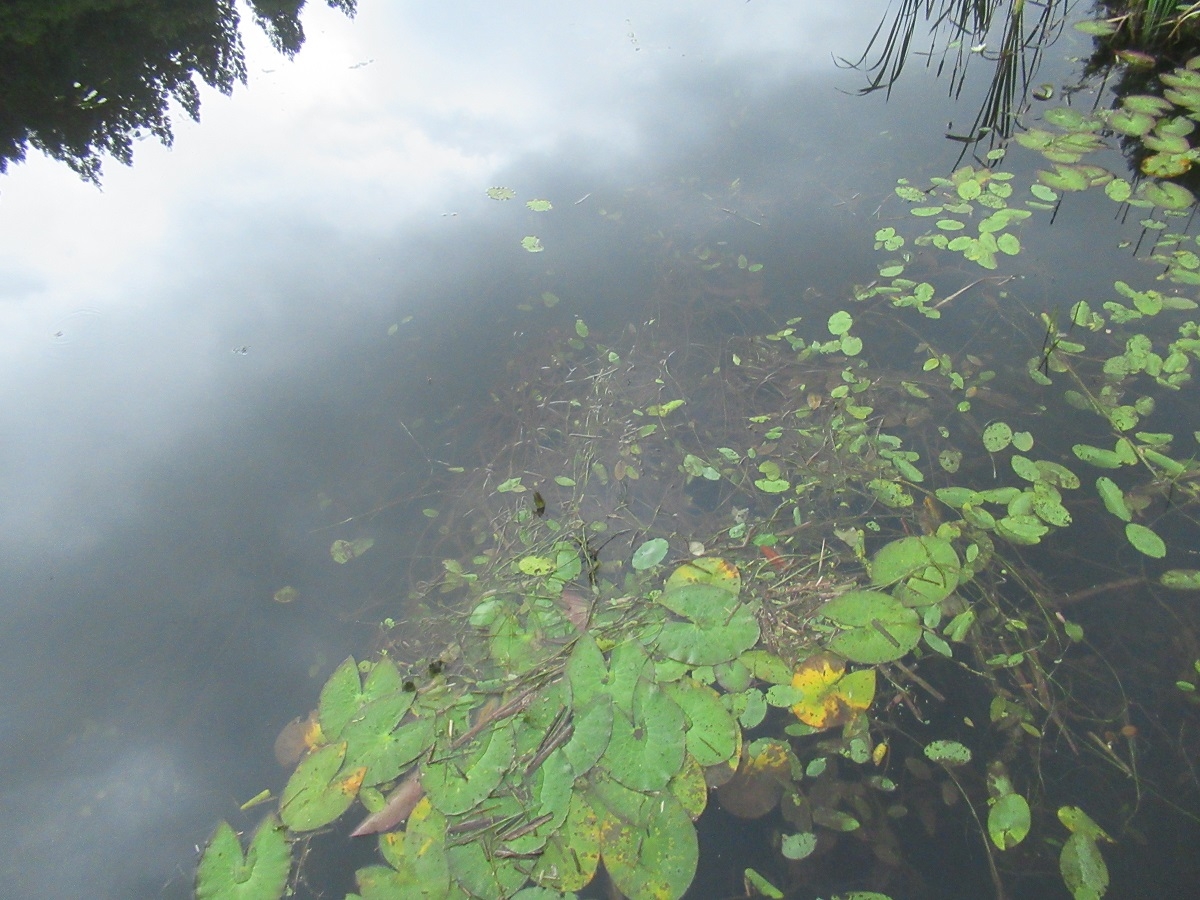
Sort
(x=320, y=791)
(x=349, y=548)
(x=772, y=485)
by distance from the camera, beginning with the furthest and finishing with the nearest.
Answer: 1. (x=349, y=548)
2. (x=772, y=485)
3. (x=320, y=791)

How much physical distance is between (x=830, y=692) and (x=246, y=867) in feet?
4.18

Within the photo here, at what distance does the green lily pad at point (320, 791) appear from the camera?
53.4 inches

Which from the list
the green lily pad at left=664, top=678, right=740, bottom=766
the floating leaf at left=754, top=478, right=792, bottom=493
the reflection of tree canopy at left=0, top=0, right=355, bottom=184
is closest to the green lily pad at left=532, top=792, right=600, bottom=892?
the green lily pad at left=664, top=678, right=740, bottom=766

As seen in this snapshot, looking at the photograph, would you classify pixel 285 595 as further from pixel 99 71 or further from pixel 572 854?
pixel 99 71

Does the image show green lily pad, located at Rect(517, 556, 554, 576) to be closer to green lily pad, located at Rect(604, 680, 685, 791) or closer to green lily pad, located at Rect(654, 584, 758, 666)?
green lily pad, located at Rect(654, 584, 758, 666)

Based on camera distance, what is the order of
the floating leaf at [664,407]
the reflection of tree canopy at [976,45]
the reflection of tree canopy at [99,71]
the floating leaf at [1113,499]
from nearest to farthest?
the floating leaf at [1113,499]
the floating leaf at [664,407]
the reflection of tree canopy at [976,45]
the reflection of tree canopy at [99,71]

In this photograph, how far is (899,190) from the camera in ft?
8.27

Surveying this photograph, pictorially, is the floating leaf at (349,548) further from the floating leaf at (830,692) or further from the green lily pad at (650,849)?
the floating leaf at (830,692)

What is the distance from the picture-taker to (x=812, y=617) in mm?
1510

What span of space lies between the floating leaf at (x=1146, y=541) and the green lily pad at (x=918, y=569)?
391 mm

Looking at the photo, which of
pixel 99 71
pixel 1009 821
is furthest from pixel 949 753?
pixel 99 71

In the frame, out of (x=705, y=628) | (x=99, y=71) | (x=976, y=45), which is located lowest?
(x=705, y=628)

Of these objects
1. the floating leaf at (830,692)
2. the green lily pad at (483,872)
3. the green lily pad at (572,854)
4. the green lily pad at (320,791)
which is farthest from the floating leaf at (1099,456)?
the green lily pad at (320,791)

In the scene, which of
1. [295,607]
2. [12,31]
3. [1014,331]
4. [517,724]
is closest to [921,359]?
[1014,331]
